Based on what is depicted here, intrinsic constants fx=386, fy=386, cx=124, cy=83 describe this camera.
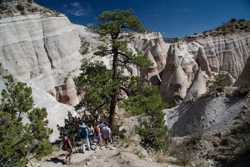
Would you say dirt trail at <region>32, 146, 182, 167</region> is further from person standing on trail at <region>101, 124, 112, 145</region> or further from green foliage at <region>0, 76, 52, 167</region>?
green foliage at <region>0, 76, 52, 167</region>

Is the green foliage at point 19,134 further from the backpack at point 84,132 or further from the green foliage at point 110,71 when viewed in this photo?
the green foliage at point 110,71

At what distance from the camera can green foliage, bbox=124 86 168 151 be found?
52.5ft

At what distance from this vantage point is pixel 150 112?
17.2m

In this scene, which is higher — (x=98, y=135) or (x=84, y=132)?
(x=84, y=132)

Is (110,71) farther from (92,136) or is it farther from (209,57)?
(209,57)

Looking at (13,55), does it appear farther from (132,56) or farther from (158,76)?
(158,76)

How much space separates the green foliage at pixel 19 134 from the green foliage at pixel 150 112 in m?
5.65

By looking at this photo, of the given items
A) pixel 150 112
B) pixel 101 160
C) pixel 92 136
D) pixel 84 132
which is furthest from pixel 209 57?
pixel 101 160

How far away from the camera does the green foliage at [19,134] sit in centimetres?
944

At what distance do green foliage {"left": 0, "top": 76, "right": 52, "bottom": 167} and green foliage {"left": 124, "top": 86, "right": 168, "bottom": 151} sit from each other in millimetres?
5653

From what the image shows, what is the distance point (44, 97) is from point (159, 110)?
8.81m

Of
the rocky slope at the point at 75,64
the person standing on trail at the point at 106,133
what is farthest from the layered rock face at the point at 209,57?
the person standing on trail at the point at 106,133

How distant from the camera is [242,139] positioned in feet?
49.6

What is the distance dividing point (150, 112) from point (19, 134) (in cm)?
816
